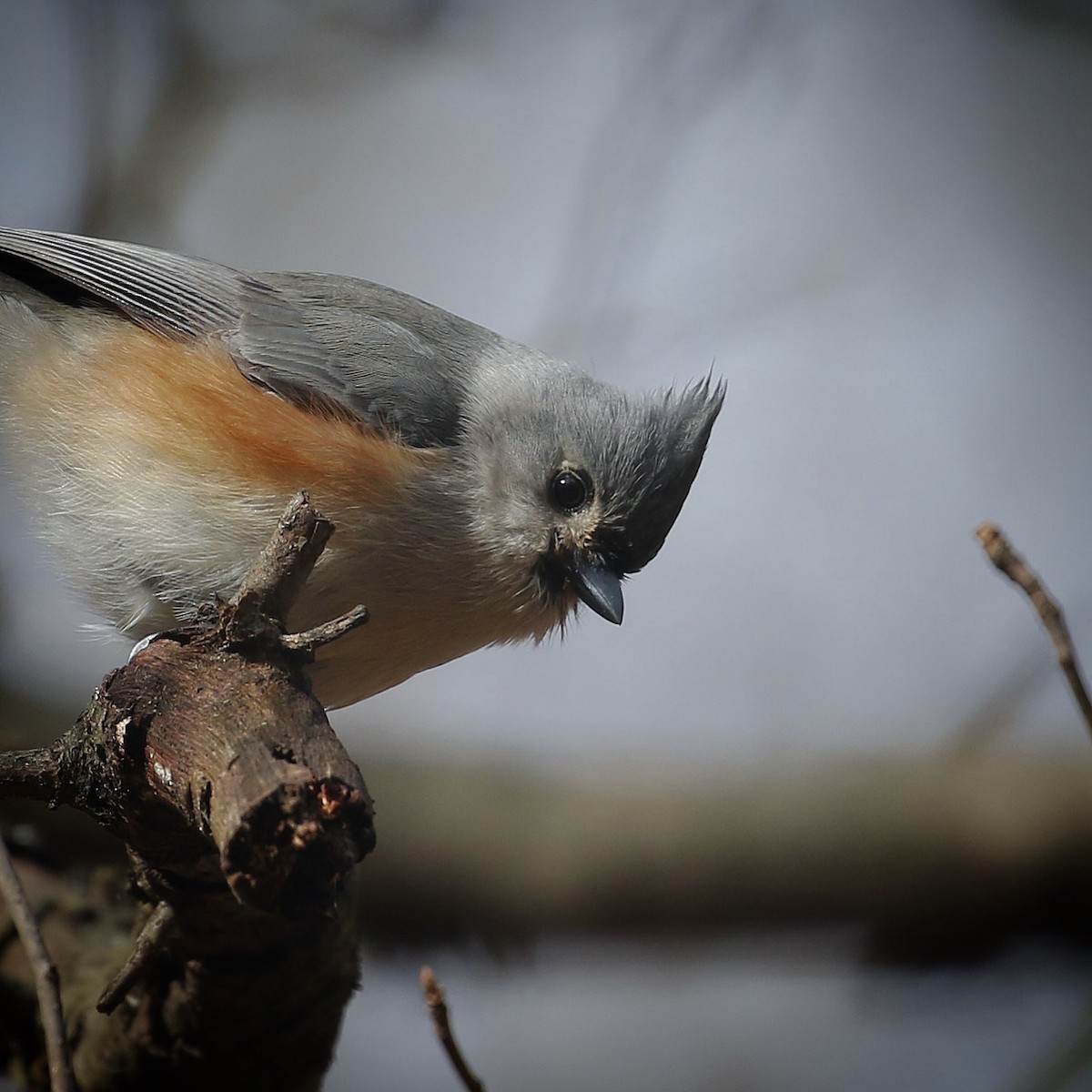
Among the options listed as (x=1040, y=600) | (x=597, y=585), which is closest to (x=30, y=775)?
(x=597, y=585)

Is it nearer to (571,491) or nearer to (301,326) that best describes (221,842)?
(571,491)

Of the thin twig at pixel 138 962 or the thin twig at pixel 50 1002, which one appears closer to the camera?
the thin twig at pixel 50 1002

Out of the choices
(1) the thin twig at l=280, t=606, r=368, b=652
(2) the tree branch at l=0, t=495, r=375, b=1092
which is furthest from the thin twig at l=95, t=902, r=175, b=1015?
(1) the thin twig at l=280, t=606, r=368, b=652

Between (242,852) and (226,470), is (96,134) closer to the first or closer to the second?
(226,470)

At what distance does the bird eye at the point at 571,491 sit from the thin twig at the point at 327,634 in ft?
2.09

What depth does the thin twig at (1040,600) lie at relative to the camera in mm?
871

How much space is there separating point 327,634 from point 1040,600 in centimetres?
66

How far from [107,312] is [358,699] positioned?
0.76 metres

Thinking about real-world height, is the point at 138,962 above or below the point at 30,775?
below

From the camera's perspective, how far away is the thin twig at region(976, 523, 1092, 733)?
0.87 metres

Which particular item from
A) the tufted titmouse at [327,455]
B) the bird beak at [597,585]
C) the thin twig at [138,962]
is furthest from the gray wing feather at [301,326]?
the thin twig at [138,962]

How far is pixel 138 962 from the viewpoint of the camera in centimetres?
127

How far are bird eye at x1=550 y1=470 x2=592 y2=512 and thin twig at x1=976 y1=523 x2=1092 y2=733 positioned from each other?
75 centimetres

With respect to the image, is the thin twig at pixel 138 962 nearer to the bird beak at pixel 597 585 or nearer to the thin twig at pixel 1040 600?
the bird beak at pixel 597 585
